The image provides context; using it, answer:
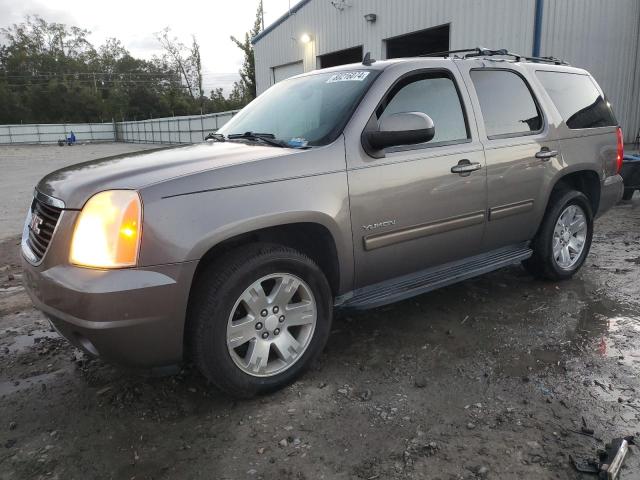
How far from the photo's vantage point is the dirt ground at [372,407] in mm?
2361

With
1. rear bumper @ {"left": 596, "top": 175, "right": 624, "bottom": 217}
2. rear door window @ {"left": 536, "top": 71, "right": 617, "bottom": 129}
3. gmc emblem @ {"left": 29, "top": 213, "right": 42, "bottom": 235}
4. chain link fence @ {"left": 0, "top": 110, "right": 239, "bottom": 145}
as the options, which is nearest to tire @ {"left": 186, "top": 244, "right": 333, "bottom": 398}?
gmc emblem @ {"left": 29, "top": 213, "right": 42, "bottom": 235}

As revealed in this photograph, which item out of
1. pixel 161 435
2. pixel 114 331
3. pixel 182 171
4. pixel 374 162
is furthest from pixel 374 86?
pixel 161 435

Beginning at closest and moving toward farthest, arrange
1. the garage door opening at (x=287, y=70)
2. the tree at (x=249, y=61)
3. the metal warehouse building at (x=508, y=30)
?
1. the metal warehouse building at (x=508, y=30)
2. the garage door opening at (x=287, y=70)
3. the tree at (x=249, y=61)

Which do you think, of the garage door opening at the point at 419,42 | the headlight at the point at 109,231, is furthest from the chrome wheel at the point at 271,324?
the garage door opening at the point at 419,42

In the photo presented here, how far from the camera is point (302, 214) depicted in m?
2.84

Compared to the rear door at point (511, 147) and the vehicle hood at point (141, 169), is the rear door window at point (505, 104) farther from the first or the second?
the vehicle hood at point (141, 169)

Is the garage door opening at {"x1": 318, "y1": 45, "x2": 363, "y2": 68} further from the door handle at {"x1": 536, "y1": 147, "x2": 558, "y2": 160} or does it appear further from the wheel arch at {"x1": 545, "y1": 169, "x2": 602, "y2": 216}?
the door handle at {"x1": 536, "y1": 147, "x2": 558, "y2": 160}

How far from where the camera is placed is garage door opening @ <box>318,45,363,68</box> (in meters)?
18.0

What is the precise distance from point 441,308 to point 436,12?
11816mm

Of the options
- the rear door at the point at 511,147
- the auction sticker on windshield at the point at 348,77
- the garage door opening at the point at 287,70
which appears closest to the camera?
the auction sticker on windshield at the point at 348,77

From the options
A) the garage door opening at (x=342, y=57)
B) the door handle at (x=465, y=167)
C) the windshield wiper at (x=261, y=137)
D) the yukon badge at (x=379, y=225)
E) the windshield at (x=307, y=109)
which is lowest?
the yukon badge at (x=379, y=225)

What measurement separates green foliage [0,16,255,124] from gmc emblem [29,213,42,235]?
2437 inches

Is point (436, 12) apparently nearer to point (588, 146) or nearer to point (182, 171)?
point (588, 146)

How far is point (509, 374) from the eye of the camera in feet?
10.2
